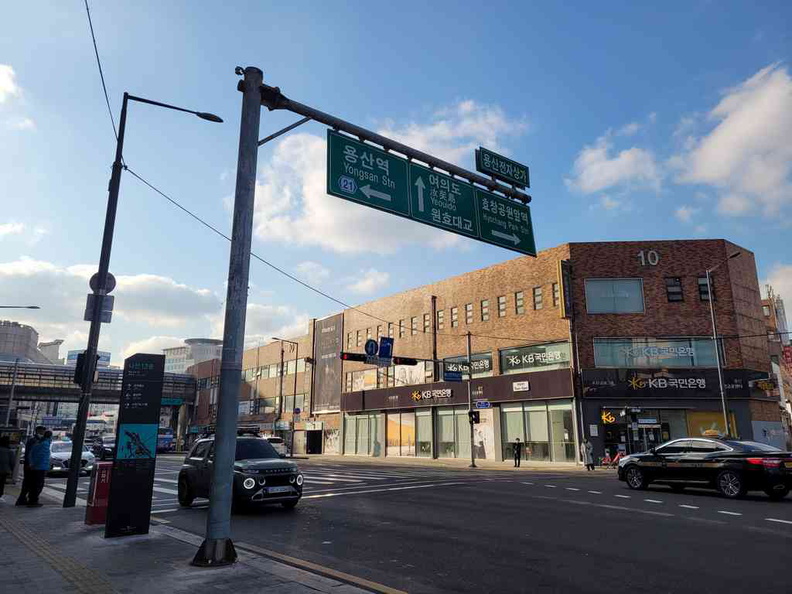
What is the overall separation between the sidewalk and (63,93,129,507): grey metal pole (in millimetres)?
3500

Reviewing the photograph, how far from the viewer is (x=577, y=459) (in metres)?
32.1

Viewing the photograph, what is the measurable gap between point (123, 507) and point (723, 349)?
106ft

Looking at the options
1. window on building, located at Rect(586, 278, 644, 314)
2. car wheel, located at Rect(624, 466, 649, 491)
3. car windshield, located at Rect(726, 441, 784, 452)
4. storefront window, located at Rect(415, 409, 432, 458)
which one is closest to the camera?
car windshield, located at Rect(726, 441, 784, 452)

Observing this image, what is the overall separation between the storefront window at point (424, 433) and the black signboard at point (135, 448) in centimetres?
3398

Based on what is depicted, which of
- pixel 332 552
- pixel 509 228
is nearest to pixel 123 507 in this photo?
pixel 332 552

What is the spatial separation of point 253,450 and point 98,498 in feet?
12.1

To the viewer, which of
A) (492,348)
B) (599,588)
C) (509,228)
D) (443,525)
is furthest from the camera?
(492,348)

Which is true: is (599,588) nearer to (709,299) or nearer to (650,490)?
(650,490)

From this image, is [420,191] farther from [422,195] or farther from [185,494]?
[185,494]

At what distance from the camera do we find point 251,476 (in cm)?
1220

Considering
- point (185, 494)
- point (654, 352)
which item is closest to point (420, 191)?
point (185, 494)

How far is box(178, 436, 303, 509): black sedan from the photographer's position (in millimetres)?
12156

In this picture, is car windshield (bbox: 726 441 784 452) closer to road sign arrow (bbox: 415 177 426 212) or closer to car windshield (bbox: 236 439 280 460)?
road sign arrow (bbox: 415 177 426 212)

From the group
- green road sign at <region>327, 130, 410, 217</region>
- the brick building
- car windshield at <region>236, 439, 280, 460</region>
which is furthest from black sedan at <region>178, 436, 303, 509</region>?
the brick building
